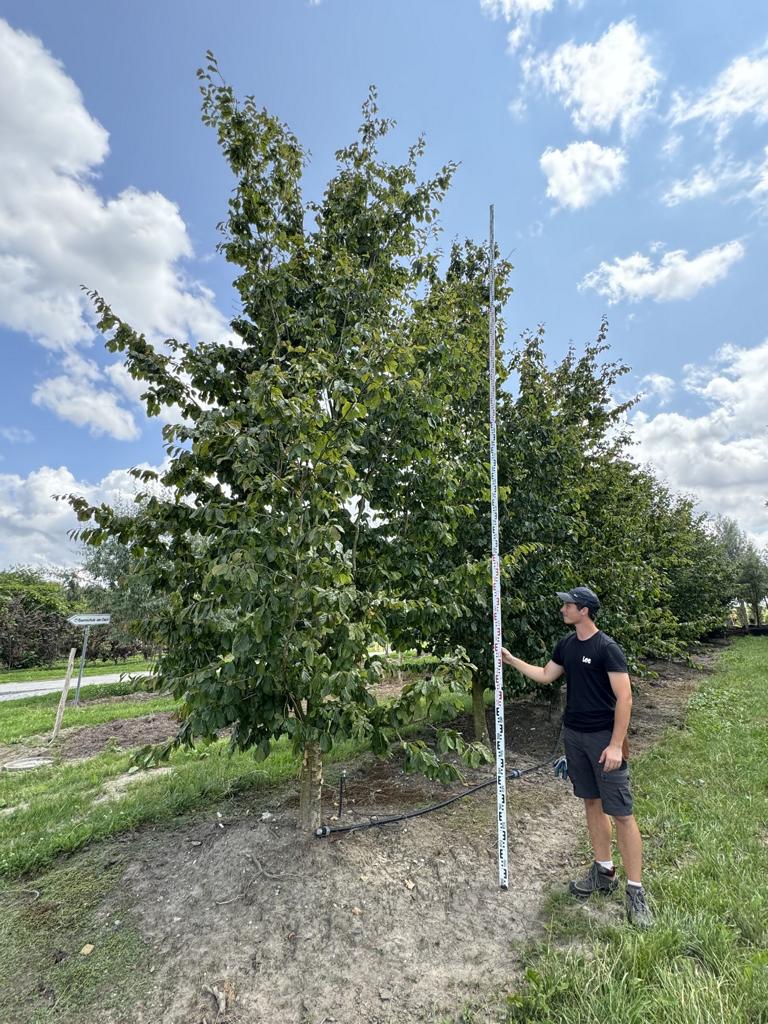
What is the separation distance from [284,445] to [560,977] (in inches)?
125

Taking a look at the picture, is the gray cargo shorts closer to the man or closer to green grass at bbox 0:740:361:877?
the man

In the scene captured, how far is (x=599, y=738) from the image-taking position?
10.5ft

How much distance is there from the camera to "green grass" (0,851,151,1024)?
8.07 feet

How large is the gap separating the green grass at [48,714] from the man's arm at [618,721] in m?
7.56

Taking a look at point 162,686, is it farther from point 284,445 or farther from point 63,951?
point 284,445

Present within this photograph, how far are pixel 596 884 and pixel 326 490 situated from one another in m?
3.02

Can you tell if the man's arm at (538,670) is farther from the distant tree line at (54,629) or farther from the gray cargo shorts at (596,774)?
the distant tree line at (54,629)

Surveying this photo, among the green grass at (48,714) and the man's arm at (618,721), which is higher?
the man's arm at (618,721)

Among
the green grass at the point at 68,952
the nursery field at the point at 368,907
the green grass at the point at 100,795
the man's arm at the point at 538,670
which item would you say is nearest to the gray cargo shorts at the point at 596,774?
the man's arm at the point at 538,670

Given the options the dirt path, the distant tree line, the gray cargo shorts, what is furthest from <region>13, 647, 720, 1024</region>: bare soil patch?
the distant tree line

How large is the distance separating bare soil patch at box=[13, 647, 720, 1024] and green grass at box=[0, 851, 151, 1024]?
0.07m

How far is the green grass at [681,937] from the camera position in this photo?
213 cm

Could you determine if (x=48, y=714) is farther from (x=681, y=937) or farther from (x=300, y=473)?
(x=681, y=937)

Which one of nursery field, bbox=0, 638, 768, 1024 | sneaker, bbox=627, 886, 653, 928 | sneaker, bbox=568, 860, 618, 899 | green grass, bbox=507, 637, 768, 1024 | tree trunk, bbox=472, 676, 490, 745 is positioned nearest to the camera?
green grass, bbox=507, 637, 768, 1024
